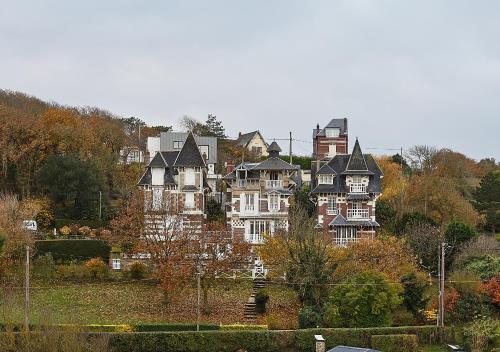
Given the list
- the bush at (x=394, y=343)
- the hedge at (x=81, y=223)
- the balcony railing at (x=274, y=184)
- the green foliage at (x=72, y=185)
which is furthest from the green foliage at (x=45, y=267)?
the bush at (x=394, y=343)

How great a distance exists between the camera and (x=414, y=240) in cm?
3647

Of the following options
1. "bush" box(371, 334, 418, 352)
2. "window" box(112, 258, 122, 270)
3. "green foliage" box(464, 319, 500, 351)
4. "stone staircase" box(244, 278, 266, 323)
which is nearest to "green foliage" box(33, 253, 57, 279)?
"window" box(112, 258, 122, 270)

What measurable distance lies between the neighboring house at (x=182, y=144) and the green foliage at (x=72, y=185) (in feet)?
31.9

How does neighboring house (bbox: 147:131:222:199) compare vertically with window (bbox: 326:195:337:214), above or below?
above

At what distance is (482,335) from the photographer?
83.9 ft

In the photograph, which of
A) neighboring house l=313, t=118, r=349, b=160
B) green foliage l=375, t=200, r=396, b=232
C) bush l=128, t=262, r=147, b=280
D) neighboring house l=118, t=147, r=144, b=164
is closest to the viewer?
bush l=128, t=262, r=147, b=280

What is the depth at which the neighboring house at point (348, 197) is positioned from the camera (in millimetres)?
42688

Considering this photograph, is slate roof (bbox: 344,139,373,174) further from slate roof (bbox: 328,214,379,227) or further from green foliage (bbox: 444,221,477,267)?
green foliage (bbox: 444,221,477,267)

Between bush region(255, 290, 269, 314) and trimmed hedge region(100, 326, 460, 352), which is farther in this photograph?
bush region(255, 290, 269, 314)

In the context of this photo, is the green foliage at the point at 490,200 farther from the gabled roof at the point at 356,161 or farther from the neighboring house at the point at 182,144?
the neighboring house at the point at 182,144

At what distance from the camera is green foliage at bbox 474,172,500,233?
49.5 metres

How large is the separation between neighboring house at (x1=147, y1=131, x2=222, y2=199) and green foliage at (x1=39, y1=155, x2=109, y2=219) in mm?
9719

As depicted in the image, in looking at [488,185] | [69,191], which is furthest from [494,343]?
[69,191]

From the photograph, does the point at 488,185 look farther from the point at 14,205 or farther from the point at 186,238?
the point at 14,205
